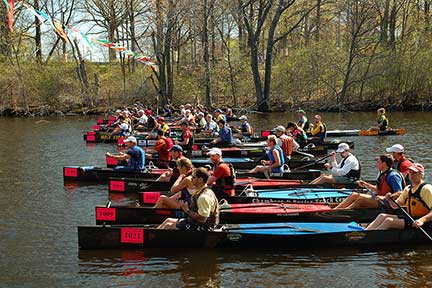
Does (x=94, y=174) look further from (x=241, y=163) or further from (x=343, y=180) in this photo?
(x=343, y=180)

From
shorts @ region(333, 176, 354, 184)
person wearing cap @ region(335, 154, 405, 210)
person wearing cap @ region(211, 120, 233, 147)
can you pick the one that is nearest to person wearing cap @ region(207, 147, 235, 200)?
person wearing cap @ region(335, 154, 405, 210)

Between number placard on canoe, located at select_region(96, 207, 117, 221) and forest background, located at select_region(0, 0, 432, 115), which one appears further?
forest background, located at select_region(0, 0, 432, 115)

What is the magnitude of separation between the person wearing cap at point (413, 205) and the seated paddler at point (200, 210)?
288 cm

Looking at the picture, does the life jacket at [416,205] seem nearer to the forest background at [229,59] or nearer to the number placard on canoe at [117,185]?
the number placard on canoe at [117,185]

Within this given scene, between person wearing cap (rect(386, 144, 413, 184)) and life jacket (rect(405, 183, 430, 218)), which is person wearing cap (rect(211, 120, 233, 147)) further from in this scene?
life jacket (rect(405, 183, 430, 218))

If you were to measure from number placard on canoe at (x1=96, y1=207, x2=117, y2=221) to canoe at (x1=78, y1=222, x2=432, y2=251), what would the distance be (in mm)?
1160

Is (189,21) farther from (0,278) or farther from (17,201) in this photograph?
(0,278)

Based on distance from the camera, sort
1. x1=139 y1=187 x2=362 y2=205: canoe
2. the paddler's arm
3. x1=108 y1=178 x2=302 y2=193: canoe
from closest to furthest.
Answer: the paddler's arm
x1=139 y1=187 x2=362 y2=205: canoe
x1=108 y1=178 x2=302 y2=193: canoe

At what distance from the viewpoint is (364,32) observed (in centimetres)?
4097

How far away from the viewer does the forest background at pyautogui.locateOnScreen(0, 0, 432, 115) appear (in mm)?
41656

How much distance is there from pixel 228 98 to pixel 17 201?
115 feet

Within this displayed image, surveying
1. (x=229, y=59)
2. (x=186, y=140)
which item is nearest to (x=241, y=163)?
(x=186, y=140)

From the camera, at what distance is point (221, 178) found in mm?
11656

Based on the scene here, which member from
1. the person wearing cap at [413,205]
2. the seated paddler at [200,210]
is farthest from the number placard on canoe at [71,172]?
the person wearing cap at [413,205]
